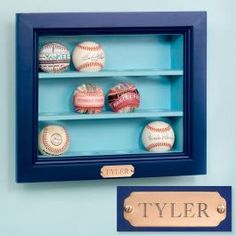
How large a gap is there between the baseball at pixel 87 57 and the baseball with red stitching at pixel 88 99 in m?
0.04

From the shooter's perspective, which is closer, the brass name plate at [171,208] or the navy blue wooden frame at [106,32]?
the navy blue wooden frame at [106,32]

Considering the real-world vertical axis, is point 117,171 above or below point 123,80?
below

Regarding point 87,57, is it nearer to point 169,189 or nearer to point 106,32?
point 106,32

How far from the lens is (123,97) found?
109 cm

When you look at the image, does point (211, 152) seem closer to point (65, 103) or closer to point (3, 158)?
point (65, 103)

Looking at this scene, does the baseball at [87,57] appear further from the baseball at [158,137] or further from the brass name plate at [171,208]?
the brass name plate at [171,208]

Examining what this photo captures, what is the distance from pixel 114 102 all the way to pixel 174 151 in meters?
0.16

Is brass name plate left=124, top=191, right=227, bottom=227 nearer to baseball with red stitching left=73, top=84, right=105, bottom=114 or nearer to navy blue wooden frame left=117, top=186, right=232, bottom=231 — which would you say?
navy blue wooden frame left=117, top=186, right=232, bottom=231

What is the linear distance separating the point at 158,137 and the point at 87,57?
8.1 inches

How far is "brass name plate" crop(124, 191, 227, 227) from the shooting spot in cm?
114

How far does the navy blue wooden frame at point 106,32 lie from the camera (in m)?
1.04

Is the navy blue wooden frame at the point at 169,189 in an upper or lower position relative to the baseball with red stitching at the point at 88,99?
lower
